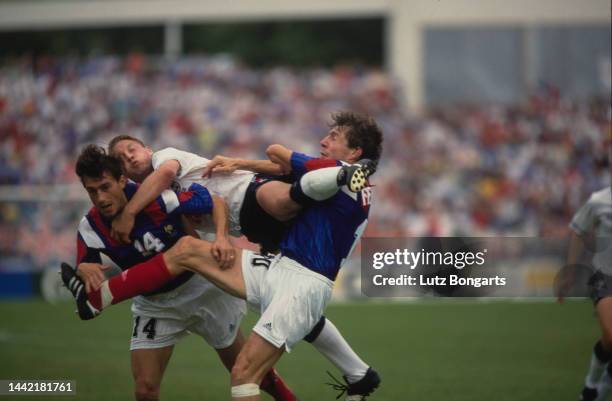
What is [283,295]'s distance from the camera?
628 centimetres

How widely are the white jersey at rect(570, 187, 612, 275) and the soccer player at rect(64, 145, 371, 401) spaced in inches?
93.2

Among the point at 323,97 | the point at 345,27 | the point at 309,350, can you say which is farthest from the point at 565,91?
the point at 309,350

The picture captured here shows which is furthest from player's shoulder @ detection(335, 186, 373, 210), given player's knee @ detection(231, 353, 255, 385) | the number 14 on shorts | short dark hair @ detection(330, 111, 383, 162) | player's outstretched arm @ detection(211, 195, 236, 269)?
the number 14 on shorts

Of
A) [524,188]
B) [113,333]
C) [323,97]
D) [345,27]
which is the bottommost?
[113,333]

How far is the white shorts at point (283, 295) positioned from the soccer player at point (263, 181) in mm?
364

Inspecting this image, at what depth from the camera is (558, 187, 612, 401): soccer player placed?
7.45m

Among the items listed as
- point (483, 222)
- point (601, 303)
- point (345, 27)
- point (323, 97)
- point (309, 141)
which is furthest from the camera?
→ point (345, 27)

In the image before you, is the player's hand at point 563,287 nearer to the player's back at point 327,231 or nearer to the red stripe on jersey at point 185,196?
the player's back at point 327,231

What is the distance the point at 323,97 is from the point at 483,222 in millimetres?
6116

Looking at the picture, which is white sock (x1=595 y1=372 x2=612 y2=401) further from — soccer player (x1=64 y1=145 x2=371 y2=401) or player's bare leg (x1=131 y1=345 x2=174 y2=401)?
player's bare leg (x1=131 y1=345 x2=174 y2=401)

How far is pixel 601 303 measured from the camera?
7.46 m

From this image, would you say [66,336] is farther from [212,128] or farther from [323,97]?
[323,97]

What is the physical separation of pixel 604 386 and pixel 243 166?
335 cm

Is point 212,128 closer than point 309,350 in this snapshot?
No
